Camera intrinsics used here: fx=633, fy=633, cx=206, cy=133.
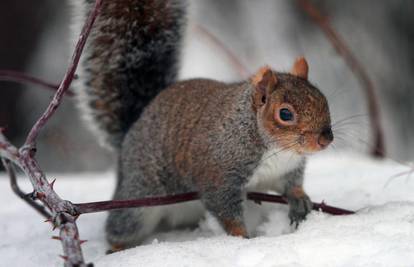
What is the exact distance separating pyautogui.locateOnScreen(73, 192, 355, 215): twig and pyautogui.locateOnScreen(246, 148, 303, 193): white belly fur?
4cm

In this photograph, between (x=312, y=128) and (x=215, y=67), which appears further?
(x=215, y=67)

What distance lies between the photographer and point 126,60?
207 centimetres

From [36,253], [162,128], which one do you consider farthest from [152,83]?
[36,253]

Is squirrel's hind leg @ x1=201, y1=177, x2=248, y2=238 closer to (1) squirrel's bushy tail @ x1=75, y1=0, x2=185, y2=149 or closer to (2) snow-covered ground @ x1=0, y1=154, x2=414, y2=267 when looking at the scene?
(2) snow-covered ground @ x1=0, y1=154, x2=414, y2=267

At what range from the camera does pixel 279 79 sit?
1688mm

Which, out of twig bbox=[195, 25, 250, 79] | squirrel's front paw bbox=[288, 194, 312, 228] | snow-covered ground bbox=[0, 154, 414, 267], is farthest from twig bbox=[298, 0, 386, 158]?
squirrel's front paw bbox=[288, 194, 312, 228]

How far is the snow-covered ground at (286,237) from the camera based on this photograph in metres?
1.29

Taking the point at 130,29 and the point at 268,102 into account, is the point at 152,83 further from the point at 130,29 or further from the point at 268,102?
the point at 268,102

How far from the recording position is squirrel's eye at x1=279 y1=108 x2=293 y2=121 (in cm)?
157

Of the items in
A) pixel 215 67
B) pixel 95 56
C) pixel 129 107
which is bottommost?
pixel 129 107

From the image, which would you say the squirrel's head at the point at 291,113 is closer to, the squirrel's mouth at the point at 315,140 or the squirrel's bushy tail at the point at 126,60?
the squirrel's mouth at the point at 315,140

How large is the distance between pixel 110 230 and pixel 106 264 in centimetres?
44

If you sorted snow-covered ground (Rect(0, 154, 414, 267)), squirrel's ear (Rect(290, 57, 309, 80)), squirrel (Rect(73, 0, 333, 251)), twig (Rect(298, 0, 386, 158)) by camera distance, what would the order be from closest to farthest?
snow-covered ground (Rect(0, 154, 414, 267))
squirrel (Rect(73, 0, 333, 251))
squirrel's ear (Rect(290, 57, 309, 80))
twig (Rect(298, 0, 386, 158))

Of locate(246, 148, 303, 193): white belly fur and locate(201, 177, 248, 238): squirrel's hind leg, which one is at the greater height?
locate(246, 148, 303, 193): white belly fur
